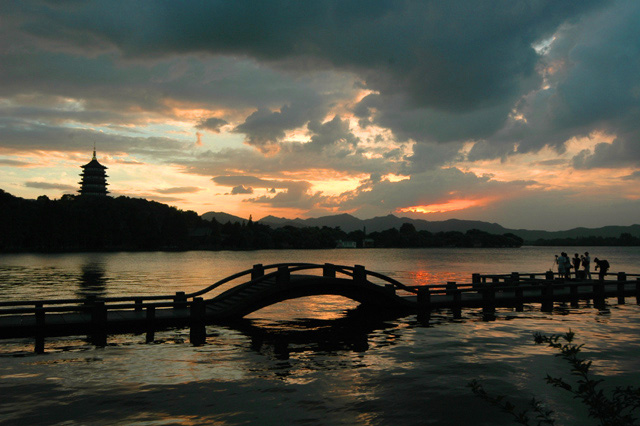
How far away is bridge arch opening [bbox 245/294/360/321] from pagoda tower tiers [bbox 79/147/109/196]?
17698 centimetres

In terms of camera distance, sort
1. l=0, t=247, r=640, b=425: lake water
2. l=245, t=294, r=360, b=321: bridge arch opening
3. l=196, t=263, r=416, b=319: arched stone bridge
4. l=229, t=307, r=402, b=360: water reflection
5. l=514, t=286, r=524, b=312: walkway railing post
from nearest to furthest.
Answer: l=0, t=247, r=640, b=425: lake water → l=229, t=307, r=402, b=360: water reflection → l=196, t=263, r=416, b=319: arched stone bridge → l=245, t=294, r=360, b=321: bridge arch opening → l=514, t=286, r=524, b=312: walkway railing post

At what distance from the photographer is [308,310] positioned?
28344 mm

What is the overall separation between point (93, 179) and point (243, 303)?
188m

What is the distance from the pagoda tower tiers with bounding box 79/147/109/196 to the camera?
189 m

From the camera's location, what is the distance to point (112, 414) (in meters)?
10.1

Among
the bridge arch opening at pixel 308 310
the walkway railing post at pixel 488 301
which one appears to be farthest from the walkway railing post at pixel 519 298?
the bridge arch opening at pixel 308 310

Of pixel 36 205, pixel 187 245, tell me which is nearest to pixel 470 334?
pixel 36 205

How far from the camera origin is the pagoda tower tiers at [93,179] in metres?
189

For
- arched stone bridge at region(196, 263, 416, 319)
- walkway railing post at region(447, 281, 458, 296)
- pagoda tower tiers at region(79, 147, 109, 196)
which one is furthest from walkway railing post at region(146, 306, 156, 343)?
pagoda tower tiers at region(79, 147, 109, 196)

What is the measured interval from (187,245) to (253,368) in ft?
617

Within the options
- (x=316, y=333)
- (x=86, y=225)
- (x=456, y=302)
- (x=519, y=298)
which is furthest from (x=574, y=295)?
(x=86, y=225)

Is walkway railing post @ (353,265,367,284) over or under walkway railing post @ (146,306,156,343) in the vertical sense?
over

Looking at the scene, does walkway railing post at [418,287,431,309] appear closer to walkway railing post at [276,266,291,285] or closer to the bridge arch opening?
the bridge arch opening

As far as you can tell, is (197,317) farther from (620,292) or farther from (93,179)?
(93,179)
